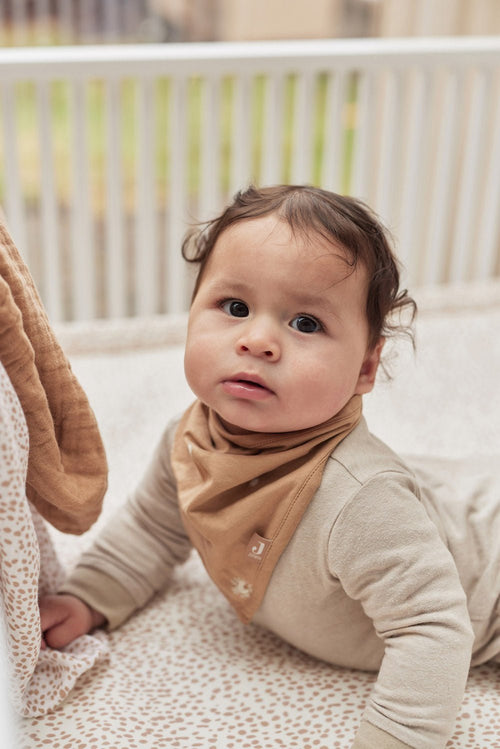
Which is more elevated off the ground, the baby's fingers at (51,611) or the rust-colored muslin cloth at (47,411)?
the rust-colored muslin cloth at (47,411)

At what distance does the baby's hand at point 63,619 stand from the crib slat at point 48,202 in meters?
0.73

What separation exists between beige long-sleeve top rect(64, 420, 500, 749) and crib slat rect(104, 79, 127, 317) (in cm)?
65

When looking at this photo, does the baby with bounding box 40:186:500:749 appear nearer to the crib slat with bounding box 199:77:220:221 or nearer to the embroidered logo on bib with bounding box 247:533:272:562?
the embroidered logo on bib with bounding box 247:533:272:562

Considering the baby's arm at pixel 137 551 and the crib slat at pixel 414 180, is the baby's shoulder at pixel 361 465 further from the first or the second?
the crib slat at pixel 414 180

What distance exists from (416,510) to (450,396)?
61cm

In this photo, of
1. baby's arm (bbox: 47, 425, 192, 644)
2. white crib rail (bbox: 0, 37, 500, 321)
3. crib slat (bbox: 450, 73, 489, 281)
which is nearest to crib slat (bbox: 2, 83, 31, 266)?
white crib rail (bbox: 0, 37, 500, 321)

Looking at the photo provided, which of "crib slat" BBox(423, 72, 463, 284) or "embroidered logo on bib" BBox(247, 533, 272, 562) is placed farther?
"crib slat" BBox(423, 72, 463, 284)

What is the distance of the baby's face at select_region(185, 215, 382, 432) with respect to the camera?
73cm

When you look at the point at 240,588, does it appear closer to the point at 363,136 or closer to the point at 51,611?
the point at 51,611

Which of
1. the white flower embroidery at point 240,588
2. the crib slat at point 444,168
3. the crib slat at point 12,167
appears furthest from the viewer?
the crib slat at point 444,168

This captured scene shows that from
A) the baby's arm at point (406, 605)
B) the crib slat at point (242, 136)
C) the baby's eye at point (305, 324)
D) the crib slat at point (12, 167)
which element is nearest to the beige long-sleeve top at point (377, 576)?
the baby's arm at point (406, 605)

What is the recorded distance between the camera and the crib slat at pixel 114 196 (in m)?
1.40

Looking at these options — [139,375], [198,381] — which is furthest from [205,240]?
[139,375]

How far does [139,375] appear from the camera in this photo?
1354mm
